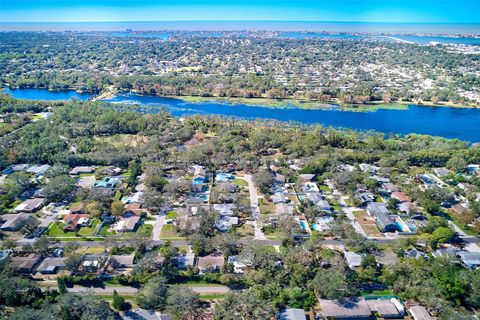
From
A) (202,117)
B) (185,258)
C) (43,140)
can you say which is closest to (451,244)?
(185,258)

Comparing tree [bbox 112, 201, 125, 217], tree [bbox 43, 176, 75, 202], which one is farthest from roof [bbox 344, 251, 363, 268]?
tree [bbox 43, 176, 75, 202]

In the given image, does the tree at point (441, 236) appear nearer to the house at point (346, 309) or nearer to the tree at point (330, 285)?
the house at point (346, 309)

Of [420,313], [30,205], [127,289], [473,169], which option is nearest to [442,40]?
[473,169]

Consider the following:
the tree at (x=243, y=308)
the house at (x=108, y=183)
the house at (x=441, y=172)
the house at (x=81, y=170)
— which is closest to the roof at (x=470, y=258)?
the house at (x=441, y=172)

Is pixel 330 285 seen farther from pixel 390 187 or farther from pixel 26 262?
pixel 26 262

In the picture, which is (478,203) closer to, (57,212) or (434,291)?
(434,291)

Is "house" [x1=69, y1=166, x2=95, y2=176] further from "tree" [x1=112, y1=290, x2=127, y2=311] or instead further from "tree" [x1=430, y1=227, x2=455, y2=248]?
"tree" [x1=430, y1=227, x2=455, y2=248]
